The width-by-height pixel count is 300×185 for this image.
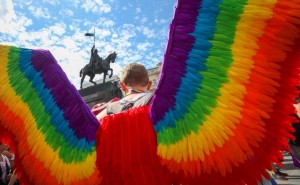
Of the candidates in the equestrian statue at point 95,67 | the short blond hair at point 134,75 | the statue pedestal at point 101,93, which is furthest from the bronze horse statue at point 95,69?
the short blond hair at point 134,75

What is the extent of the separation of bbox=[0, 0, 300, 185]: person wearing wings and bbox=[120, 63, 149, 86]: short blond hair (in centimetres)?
28

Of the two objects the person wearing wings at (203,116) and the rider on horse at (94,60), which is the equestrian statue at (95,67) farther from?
the person wearing wings at (203,116)

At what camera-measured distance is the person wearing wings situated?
3.34ft

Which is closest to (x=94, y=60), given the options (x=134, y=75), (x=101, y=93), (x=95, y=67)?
(x=95, y=67)

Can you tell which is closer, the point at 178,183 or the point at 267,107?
the point at 267,107

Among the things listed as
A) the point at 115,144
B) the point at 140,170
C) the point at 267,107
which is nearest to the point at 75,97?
the point at 115,144

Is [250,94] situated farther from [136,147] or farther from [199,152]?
[136,147]

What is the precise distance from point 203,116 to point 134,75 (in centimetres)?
61

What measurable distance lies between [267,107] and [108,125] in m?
0.71

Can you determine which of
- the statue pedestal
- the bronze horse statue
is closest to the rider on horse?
the bronze horse statue

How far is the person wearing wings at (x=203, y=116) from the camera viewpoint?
1018 mm

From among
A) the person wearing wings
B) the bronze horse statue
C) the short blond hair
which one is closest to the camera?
the person wearing wings

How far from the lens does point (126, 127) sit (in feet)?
4.02

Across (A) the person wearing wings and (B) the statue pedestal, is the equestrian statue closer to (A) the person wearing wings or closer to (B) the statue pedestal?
(B) the statue pedestal
